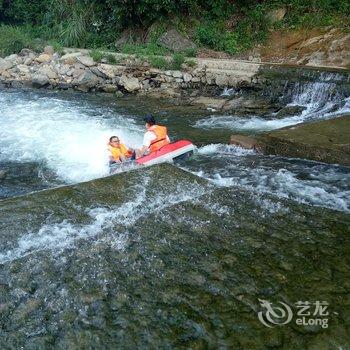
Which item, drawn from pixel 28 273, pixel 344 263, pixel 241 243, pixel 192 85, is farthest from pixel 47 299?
pixel 192 85

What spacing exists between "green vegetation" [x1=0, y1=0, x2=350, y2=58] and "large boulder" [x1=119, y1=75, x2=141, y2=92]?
1067 millimetres

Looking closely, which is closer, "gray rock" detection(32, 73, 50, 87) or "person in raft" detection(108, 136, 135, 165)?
"person in raft" detection(108, 136, 135, 165)

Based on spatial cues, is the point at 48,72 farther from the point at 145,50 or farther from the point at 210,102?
the point at 210,102

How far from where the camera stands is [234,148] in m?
7.89

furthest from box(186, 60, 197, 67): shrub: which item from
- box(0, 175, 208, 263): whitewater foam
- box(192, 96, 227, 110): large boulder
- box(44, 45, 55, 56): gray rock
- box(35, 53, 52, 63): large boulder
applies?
box(0, 175, 208, 263): whitewater foam

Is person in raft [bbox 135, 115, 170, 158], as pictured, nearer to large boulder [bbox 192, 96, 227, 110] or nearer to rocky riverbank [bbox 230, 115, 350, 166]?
rocky riverbank [bbox 230, 115, 350, 166]

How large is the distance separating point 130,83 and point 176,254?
1040cm

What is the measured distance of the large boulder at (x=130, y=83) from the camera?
1384 centimetres

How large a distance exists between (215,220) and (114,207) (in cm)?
133

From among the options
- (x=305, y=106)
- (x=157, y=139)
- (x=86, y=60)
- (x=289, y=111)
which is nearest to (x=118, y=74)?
(x=86, y=60)

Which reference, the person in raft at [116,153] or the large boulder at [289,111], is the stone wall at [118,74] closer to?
the large boulder at [289,111]

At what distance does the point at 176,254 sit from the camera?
4387mm

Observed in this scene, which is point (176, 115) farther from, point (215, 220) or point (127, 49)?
point (215, 220)

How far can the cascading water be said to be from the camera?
396 inches
